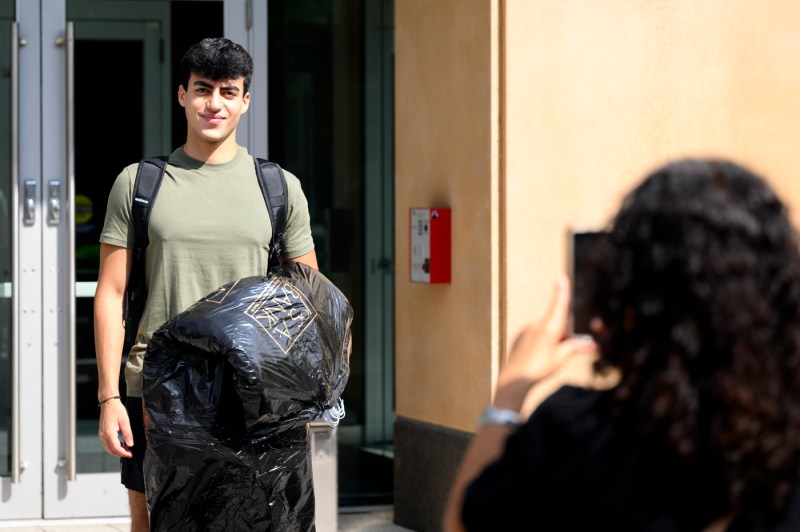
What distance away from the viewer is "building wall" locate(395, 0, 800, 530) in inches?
217

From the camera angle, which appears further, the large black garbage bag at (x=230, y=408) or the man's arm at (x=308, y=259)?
the man's arm at (x=308, y=259)

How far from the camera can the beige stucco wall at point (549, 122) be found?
5512mm

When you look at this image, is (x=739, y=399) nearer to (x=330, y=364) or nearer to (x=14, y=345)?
(x=330, y=364)

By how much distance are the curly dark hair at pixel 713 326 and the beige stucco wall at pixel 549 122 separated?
3.73 m

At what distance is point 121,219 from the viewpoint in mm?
3623

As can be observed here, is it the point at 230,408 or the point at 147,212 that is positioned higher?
the point at 147,212

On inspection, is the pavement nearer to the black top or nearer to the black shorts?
the black shorts

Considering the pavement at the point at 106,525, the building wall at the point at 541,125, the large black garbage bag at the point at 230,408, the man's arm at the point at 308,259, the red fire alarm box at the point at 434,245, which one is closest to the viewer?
the large black garbage bag at the point at 230,408

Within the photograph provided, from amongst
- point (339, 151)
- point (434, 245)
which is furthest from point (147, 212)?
point (339, 151)

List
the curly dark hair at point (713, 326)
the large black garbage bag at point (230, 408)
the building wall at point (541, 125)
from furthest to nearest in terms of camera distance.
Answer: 1. the building wall at point (541, 125)
2. the large black garbage bag at point (230, 408)
3. the curly dark hair at point (713, 326)

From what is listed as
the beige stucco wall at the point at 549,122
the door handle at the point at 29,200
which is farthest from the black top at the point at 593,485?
the door handle at the point at 29,200

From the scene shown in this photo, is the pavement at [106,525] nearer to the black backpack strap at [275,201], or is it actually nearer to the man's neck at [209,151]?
the black backpack strap at [275,201]

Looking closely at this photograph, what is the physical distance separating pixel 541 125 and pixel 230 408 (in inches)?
100.0

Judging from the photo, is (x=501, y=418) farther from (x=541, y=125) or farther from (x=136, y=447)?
(x=541, y=125)
